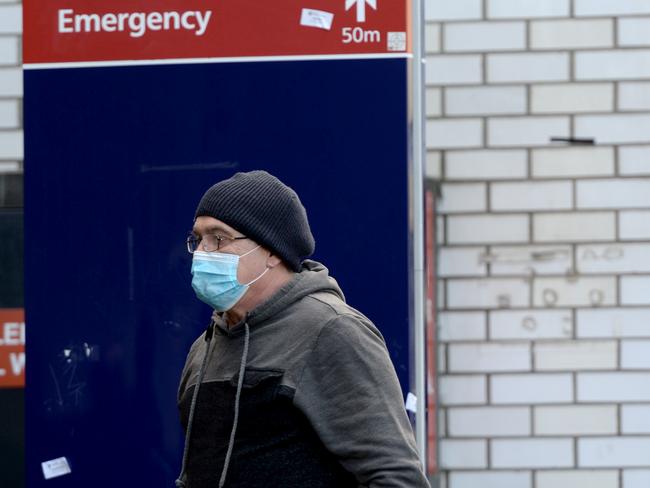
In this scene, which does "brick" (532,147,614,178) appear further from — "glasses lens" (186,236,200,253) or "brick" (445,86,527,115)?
"glasses lens" (186,236,200,253)

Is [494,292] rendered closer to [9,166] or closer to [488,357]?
[488,357]

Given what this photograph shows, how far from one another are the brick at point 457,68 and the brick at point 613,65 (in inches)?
19.3

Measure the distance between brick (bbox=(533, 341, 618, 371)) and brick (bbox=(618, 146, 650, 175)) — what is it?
0.85 m

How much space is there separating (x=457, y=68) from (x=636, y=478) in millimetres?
2205

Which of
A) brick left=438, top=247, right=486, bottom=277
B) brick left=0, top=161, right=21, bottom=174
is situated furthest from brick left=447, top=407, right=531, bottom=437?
brick left=0, top=161, right=21, bottom=174

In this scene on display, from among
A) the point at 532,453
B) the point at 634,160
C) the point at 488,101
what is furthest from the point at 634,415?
the point at 488,101

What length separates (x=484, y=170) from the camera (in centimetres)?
532

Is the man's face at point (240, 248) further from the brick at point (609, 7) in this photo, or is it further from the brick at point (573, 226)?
the brick at point (609, 7)

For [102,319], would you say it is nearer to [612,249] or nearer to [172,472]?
[172,472]

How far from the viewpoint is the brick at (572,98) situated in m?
5.30

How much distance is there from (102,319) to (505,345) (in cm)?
283

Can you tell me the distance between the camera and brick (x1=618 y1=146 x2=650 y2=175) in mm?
5281

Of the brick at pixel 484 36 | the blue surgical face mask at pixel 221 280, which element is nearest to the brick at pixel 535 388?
the brick at pixel 484 36

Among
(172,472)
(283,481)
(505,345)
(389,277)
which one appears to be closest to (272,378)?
(283,481)
